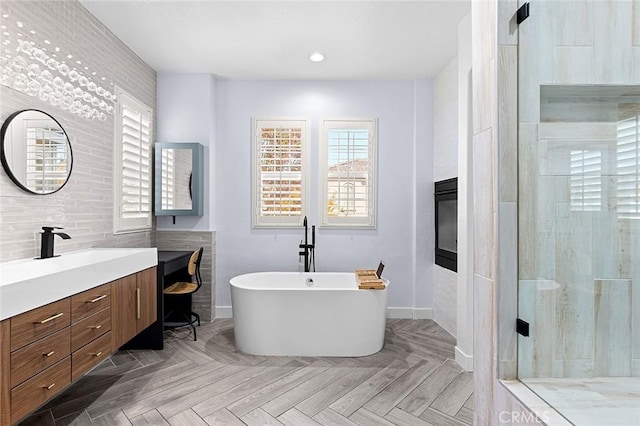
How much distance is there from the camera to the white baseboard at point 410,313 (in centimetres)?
A: 410

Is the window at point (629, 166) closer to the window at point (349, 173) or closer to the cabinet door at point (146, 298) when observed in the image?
the cabinet door at point (146, 298)

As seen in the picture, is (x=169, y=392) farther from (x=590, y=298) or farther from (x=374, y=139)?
(x=374, y=139)

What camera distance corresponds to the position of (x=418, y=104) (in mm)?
4117

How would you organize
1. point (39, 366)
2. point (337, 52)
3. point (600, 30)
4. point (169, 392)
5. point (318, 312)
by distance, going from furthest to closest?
point (337, 52) → point (318, 312) → point (169, 392) → point (39, 366) → point (600, 30)

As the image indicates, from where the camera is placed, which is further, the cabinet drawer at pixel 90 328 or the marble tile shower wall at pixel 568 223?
the cabinet drawer at pixel 90 328

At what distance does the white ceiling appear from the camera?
2686 mm

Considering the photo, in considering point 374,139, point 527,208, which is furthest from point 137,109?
point 527,208

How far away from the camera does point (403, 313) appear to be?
413 centimetres

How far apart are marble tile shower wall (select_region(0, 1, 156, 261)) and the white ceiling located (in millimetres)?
186

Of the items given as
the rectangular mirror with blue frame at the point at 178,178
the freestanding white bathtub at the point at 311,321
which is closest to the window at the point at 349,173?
the freestanding white bathtub at the point at 311,321

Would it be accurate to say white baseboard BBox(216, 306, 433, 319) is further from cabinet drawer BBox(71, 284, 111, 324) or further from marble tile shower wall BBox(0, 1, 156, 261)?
cabinet drawer BBox(71, 284, 111, 324)

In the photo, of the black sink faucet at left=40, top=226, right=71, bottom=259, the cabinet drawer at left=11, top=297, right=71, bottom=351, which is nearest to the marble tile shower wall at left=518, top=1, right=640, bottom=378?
the cabinet drawer at left=11, top=297, right=71, bottom=351

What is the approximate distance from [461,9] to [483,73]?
2027 mm

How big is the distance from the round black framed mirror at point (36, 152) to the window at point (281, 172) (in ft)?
6.30
